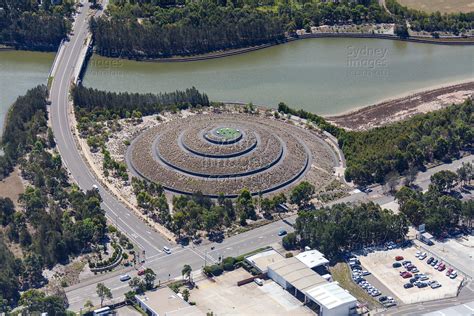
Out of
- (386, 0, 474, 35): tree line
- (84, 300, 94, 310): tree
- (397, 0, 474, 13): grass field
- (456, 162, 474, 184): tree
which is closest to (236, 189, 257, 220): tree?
(84, 300, 94, 310): tree

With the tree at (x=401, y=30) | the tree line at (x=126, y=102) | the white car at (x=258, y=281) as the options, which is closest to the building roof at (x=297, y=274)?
the white car at (x=258, y=281)

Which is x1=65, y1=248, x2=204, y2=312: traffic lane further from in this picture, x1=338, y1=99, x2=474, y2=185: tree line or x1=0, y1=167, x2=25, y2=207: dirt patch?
x1=338, y1=99, x2=474, y2=185: tree line

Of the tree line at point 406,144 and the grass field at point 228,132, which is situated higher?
the grass field at point 228,132

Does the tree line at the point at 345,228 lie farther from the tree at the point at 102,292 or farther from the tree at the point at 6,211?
the tree at the point at 6,211

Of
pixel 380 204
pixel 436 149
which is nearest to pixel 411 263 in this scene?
pixel 380 204

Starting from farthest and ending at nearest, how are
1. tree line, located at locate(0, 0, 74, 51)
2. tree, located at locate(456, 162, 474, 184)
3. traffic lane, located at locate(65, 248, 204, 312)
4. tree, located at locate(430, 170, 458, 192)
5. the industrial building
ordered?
tree line, located at locate(0, 0, 74, 51) → tree, located at locate(456, 162, 474, 184) → tree, located at locate(430, 170, 458, 192) → traffic lane, located at locate(65, 248, 204, 312) → the industrial building

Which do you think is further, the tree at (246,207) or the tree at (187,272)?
the tree at (246,207)
